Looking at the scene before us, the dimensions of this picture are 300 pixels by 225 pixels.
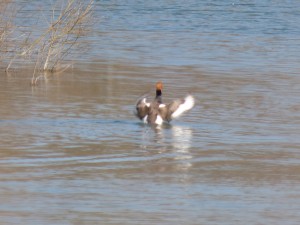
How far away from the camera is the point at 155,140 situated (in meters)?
12.1

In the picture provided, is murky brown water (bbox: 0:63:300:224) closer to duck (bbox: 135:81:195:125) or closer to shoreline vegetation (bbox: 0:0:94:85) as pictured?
duck (bbox: 135:81:195:125)

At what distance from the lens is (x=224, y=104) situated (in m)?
14.9

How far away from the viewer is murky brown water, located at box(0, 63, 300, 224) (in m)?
8.64

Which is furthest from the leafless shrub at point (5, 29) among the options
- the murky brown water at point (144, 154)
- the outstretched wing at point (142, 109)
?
the outstretched wing at point (142, 109)

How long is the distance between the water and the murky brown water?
2 cm

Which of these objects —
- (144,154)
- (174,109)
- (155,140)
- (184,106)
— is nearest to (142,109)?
(174,109)

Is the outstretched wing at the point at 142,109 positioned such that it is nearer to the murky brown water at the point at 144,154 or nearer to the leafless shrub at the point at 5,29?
the murky brown water at the point at 144,154

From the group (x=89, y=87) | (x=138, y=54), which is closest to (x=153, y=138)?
(x=89, y=87)

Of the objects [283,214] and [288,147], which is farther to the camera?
[288,147]

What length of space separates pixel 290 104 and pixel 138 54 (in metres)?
6.02

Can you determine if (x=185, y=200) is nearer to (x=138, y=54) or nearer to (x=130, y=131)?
(x=130, y=131)

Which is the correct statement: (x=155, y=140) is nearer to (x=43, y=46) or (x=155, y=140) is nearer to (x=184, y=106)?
(x=184, y=106)

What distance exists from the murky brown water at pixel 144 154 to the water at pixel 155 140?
0.6 inches

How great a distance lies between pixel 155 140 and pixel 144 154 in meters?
0.94
